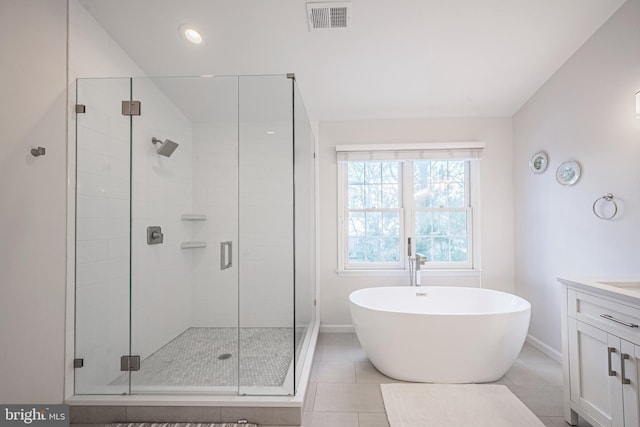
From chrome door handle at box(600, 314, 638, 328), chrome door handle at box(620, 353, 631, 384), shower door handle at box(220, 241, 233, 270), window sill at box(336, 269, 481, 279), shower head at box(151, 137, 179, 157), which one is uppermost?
shower head at box(151, 137, 179, 157)

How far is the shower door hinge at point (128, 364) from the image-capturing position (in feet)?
6.57

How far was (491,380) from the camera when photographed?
234 cm

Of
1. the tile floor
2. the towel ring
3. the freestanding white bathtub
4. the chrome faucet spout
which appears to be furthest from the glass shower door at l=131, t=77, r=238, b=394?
the towel ring

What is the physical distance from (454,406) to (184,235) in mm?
2007

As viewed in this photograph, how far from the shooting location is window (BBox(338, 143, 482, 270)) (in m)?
3.54

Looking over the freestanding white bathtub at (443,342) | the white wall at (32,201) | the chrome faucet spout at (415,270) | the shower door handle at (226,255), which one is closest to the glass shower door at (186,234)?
the shower door handle at (226,255)

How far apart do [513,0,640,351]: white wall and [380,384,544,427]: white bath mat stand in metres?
1.10

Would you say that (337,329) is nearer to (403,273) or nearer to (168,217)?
(403,273)

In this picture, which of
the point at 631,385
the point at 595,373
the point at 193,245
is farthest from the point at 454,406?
the point at 193,245

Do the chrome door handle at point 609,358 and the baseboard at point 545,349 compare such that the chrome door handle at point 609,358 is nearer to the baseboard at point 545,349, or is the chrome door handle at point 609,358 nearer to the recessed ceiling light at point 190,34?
the baseboard at point 545,349

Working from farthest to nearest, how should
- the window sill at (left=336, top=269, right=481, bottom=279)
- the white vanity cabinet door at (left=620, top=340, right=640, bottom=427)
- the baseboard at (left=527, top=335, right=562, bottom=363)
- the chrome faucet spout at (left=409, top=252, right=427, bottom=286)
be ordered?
the window sill at (left=336, top=269, right=481, bottom=279)
the chrome faucet spout at (left=409, top=252, right=427, bottom=286)
the baseboard at (left=527, top=335, right=562, bottom=363)
the white vanity cabinet door at (left=620, top=340, right=640, bottom=427)

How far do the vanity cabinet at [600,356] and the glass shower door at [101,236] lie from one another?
8.61 feet

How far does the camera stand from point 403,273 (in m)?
3.48

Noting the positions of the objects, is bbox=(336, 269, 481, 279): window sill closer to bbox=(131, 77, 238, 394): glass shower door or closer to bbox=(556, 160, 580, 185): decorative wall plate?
bbox=(556, 160, 580, 185): decorative wall plate
